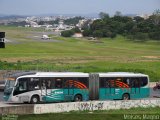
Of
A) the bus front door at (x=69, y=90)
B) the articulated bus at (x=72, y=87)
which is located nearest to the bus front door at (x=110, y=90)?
the articulated bus at (x=72, y=87)

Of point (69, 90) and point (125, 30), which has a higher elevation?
point (69, 90)

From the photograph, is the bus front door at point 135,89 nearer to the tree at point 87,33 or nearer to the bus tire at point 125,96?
the bus tire at point 125,96

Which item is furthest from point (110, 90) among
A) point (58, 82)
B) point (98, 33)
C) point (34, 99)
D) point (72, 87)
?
point (98, 33)

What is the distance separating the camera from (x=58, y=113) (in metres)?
24.5

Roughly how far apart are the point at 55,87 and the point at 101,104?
4.29m

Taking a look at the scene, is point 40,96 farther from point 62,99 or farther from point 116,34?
point 116,34

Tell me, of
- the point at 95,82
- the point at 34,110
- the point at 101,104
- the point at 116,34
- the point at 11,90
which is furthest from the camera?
the point at 116,34

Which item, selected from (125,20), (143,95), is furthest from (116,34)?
(143,95)

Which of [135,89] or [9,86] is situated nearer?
[9,86]

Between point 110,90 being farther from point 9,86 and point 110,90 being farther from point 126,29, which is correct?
point 126,29

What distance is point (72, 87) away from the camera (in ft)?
100

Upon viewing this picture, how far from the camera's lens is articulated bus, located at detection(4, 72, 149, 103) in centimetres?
2883

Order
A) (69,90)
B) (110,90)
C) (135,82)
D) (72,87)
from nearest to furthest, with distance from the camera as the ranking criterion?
1. (69,90)
2. (72,87)
3. (110,90)
4. (135,82)

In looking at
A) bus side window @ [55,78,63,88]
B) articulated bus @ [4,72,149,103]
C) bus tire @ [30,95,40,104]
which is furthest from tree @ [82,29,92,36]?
bus tire @ [30,95,40,104]
